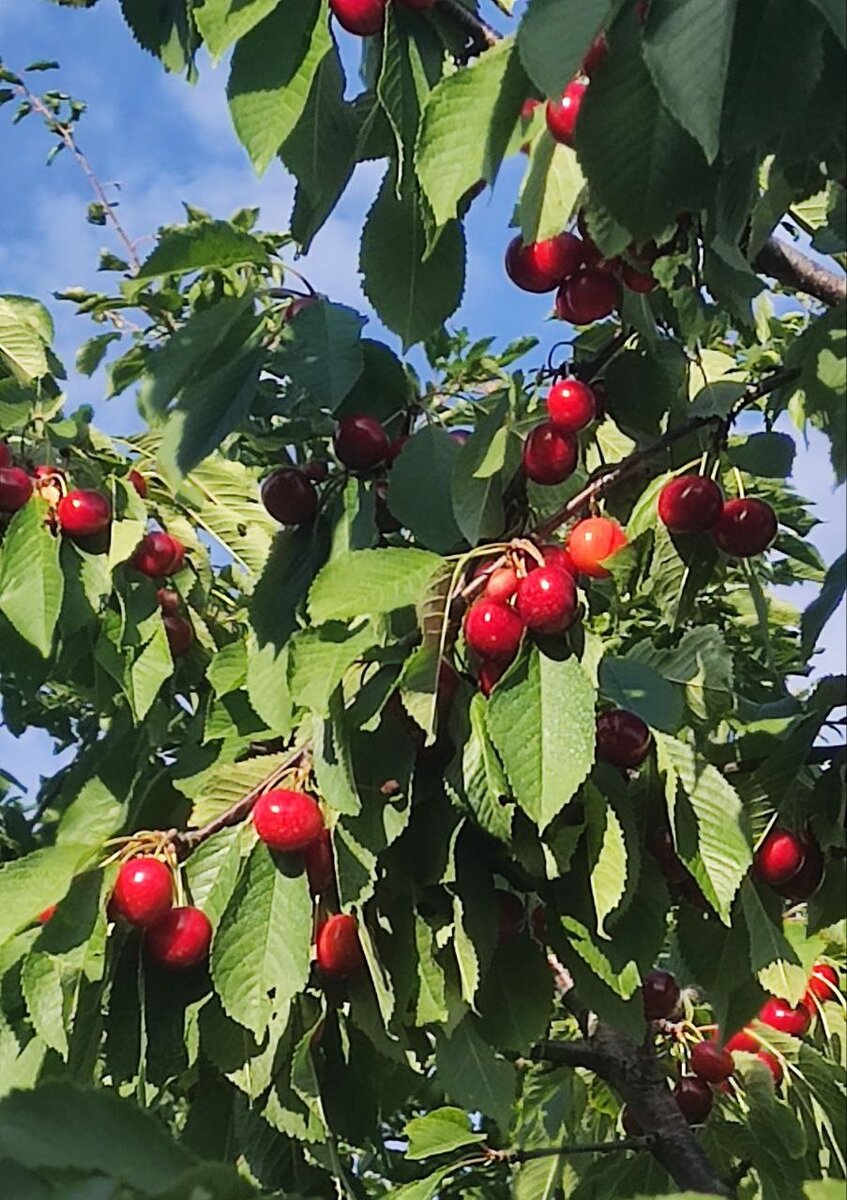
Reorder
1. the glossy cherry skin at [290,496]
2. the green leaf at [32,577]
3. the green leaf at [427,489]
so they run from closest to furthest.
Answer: the green leaf at [427,489], the glossy cherry skin at [290,496], the green leaf at [32,577]

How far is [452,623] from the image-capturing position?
145 cm

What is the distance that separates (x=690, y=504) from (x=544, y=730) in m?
0.44

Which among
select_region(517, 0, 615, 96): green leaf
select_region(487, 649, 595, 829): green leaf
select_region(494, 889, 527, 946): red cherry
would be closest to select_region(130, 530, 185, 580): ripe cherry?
select_region(494, 889, 527, 946): red cherry

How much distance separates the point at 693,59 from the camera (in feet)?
3.22

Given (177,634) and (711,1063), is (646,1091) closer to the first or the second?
(711,1063)

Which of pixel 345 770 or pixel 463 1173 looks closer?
pixel 345 770

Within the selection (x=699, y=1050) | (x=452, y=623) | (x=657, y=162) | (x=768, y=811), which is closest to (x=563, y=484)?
(x=452, y=623)

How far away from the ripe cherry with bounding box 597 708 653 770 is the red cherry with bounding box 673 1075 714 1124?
1016mm

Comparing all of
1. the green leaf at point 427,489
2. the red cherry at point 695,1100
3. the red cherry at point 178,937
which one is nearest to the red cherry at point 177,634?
the green leaf at point 427,489

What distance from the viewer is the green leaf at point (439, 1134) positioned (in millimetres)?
2266

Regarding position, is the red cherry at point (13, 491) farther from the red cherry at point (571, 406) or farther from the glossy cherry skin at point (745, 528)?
the glossy cherry skin at point (745, 528)

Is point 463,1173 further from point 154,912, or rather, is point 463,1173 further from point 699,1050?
point 154,912

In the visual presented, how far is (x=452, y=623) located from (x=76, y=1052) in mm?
590

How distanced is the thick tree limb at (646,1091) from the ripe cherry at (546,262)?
1071 mm
